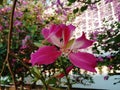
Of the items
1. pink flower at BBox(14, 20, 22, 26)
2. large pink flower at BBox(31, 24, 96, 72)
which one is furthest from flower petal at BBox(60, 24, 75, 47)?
pink flower at BBox(14, 20, 22, 26)

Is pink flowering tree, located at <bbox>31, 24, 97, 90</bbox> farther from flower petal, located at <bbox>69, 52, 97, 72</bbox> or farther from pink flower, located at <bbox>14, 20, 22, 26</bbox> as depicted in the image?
pink flower, located at <bbox>14, 20, 22, 26</bbox>

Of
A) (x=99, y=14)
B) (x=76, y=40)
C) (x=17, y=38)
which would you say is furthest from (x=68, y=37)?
(x=99, y=14)

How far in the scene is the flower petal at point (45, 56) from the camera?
1.39 ft

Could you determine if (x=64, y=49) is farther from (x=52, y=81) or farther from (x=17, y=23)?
(x=17, y=23)

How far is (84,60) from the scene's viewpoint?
1.39 ft

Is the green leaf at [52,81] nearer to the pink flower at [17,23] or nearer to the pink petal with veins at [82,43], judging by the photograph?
the pink petal with veins at [82,43]

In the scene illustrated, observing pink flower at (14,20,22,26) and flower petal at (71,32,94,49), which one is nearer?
flower petal at (71,32,94,49)

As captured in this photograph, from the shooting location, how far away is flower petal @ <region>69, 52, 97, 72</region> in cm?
41

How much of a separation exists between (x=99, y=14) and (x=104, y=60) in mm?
2003

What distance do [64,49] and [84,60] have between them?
0.15 feet

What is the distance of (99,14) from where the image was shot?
5.21 metres

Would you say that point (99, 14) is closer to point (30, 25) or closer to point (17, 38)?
point (30, 25)

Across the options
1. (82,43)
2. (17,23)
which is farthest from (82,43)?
(17,23)

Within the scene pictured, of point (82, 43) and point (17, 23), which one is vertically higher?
point (17, 23)
